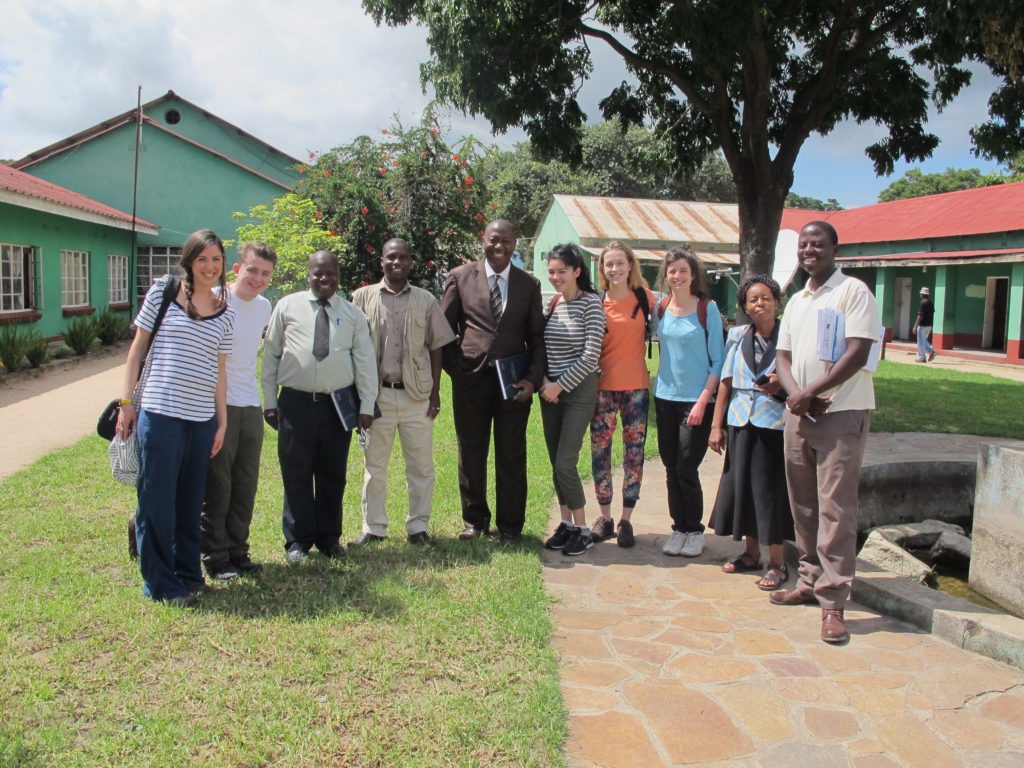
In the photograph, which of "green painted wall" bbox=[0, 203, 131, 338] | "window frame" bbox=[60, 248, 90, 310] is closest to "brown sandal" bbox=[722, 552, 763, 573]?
"green painted wall" bbox=[0, 203, 131, 338]

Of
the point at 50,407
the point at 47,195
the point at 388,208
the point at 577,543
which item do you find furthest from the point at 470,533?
the point at 47,195

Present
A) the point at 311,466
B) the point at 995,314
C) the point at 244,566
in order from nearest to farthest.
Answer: the point at 244,566
the point at 311,466
the point at 995,314

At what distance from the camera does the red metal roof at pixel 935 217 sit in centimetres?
2020

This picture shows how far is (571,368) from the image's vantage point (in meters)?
4.69

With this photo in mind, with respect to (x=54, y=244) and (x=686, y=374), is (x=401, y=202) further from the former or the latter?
(x=686, y=374)

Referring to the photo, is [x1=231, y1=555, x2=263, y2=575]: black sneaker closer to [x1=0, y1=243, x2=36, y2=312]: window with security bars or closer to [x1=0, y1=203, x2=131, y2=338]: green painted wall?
[x1=0, y1=203, x2=131, y2=338]: green painted wall

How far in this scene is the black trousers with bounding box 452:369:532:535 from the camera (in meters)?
4.80

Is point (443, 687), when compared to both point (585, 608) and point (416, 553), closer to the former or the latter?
point (585, 608)

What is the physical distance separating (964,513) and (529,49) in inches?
288

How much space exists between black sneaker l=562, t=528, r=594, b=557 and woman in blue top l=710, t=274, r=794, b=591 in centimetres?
83

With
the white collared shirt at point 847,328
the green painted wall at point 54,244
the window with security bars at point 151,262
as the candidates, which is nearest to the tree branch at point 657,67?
the white collared shirt at point 847,328

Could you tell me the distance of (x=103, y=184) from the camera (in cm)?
1966

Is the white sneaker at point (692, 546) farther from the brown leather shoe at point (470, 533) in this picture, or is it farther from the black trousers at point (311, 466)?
the black trousers at point (311, 466)

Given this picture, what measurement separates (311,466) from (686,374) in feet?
7.42
